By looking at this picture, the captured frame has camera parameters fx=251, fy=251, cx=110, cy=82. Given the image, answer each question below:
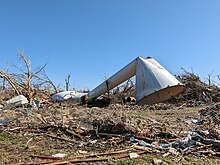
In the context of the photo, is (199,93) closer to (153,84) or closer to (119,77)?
(153,84)

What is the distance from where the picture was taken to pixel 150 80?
300 inches

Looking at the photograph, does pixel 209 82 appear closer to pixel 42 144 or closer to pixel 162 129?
pixel 162 129

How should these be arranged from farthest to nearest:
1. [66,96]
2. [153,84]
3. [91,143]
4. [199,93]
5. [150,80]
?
[66,96]
[199,93]
[150,80]
[153,84]
[91,143]

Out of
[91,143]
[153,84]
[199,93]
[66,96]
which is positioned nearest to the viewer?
[91,143]

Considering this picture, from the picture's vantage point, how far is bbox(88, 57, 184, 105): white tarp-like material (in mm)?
7531

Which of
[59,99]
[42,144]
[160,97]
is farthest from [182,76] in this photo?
[42,144]

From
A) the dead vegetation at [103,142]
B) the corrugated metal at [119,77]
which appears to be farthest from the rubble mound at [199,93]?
the dead vegetation at [103,142]

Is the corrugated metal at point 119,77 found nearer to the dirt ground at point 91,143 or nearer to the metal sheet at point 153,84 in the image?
the metal sheet at point 153,84

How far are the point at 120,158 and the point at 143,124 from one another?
989 mm

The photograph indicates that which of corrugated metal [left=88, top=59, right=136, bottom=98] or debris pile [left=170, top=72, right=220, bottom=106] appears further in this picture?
corrugated metal [left=88, top=59, right=136, bottom=98]

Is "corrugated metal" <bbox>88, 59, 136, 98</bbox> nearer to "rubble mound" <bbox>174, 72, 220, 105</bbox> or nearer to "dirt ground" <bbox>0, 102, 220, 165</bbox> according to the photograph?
"rubble mound" <bbox>174, 72, 220, 105</bbox>

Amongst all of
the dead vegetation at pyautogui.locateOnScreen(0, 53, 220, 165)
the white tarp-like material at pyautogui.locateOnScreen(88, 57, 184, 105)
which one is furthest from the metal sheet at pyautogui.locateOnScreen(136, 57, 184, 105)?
the dead vegetation at pyautogui.locateOnScreen(0, 53, 220, 165)

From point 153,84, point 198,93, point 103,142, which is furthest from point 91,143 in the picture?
point 198,93

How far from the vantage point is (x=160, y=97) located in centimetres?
791
